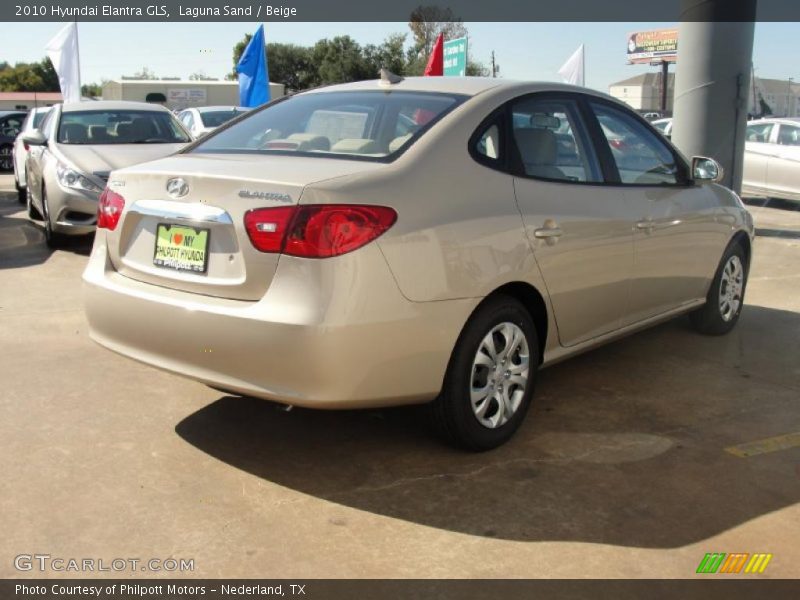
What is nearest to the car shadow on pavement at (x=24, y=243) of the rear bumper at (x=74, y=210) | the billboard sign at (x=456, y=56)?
the rear bumper at (x=74, y=210)

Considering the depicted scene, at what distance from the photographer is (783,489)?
3486 millimetres

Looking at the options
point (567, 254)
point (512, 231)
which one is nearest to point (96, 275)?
point (512, 231)

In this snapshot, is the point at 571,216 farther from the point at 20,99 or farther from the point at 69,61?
the point at 20,99

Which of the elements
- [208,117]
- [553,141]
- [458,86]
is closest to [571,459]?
[553,141]

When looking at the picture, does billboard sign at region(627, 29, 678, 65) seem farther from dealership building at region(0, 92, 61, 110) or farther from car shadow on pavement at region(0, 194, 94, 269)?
car shadow on pavement at region(0, 194, 94, 269)

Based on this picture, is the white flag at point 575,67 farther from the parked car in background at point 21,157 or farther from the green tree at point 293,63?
the green tree at point 293,63

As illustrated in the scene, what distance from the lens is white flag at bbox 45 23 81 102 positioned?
16.8m

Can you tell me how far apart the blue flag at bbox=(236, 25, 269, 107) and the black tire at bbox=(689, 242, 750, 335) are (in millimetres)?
9920

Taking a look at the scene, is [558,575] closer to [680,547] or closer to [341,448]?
[680,547]

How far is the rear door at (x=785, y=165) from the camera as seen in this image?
45.9 feet

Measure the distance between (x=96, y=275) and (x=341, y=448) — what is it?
1.34 metres

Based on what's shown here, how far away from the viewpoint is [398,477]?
3539mm

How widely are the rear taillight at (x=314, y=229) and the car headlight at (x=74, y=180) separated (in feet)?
19.1

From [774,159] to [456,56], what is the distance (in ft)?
21.8
